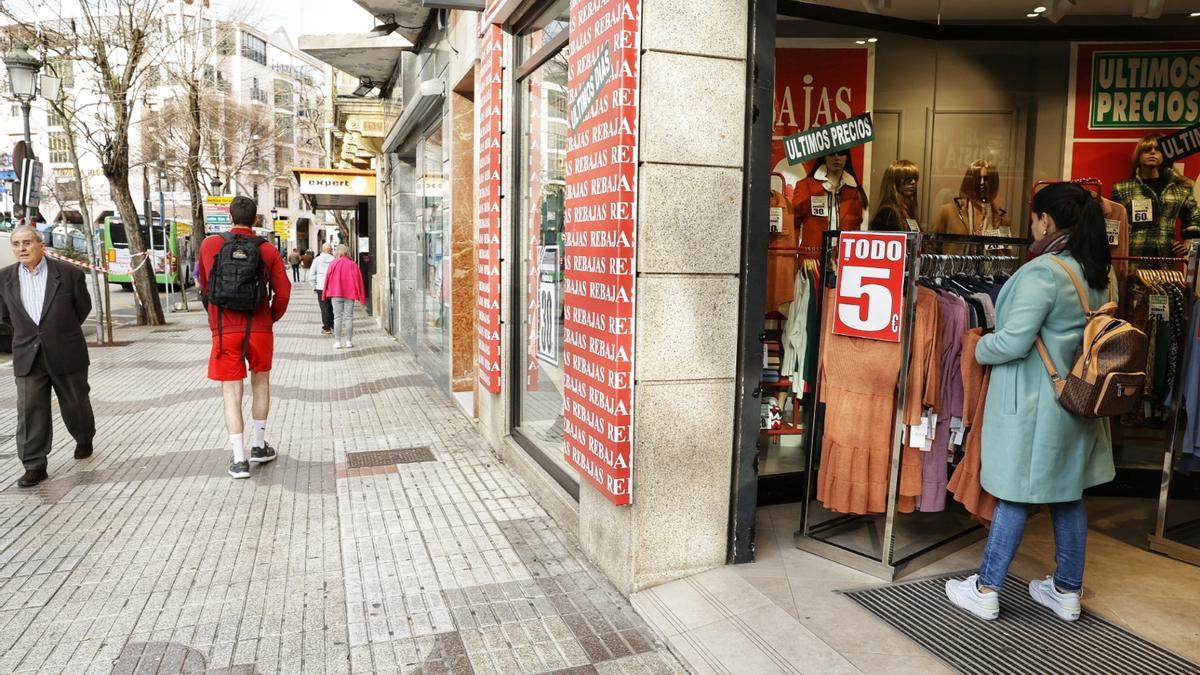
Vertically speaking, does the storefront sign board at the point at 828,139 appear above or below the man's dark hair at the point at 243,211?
above

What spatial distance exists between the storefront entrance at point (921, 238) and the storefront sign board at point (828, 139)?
23mm

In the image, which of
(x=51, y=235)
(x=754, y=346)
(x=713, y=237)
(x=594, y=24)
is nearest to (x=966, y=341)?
(x=754, y=346)

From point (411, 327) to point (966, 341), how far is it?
446 inches

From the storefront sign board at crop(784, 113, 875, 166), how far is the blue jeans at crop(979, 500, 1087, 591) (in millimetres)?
2126

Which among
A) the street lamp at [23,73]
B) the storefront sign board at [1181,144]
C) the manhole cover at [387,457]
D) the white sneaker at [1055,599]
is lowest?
the manhole cover at [387,457]

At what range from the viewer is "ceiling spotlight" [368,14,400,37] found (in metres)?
12.1

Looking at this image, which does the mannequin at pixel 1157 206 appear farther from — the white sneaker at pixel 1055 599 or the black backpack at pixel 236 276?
the black backpack at pixel 236 276

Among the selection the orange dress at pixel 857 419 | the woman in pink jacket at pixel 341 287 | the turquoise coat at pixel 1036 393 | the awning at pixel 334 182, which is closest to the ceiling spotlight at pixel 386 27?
the woman in pink jacket at pixel 341 287

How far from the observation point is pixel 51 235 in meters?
35.9

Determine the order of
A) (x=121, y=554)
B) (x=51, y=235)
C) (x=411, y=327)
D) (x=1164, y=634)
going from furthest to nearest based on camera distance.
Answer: (x=51, y=235), (x=411, y=327), (x=121, y=554), (x=1164, y=634)

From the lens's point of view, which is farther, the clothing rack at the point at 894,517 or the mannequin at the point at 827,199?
the mannequin at the point at 827,199

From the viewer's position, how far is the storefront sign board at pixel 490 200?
21.6 feet

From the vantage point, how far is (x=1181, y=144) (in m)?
6.12

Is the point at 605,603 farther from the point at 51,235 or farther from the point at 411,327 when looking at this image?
the point at 51,235
